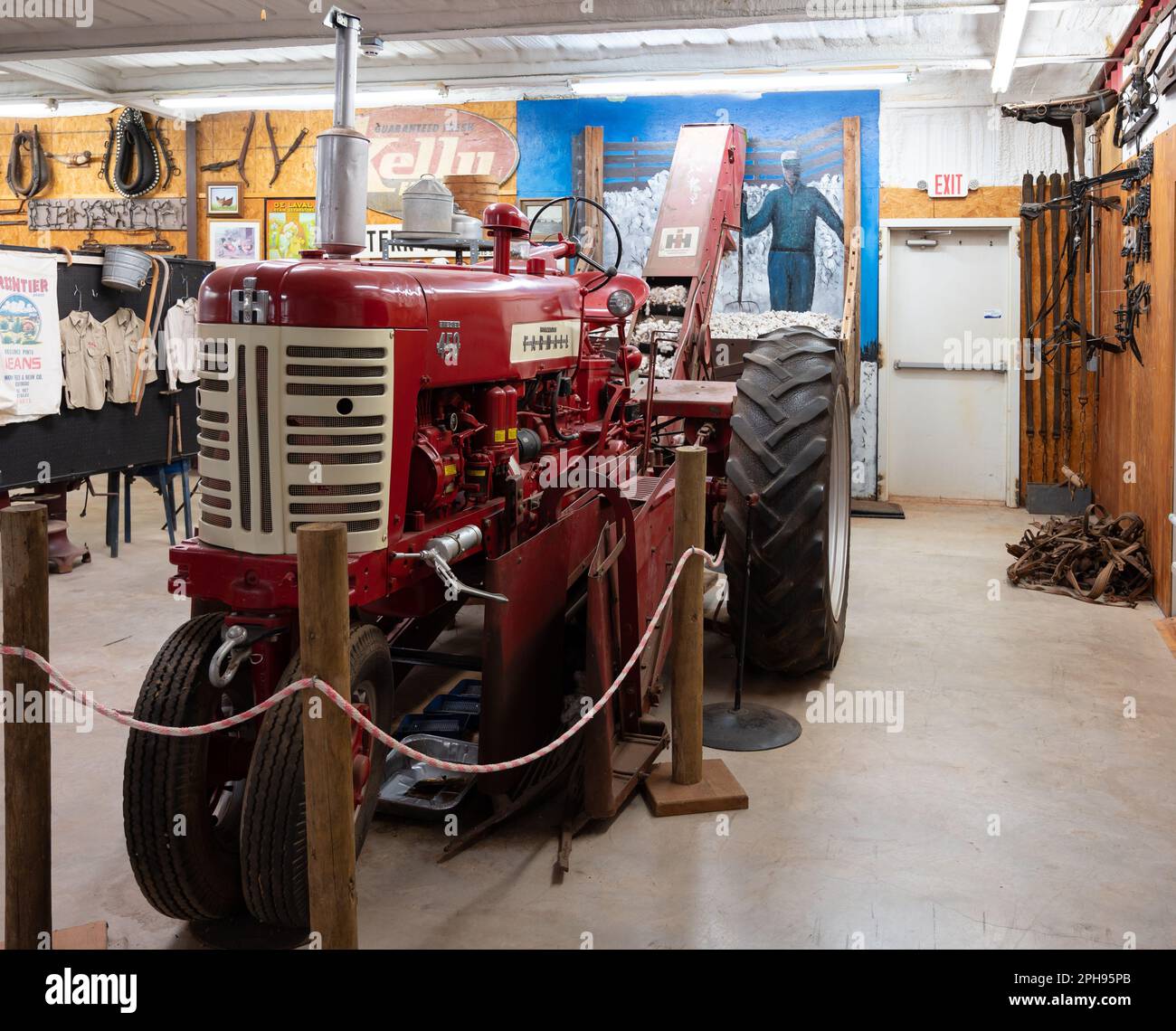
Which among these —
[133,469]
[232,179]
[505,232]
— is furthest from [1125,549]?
[232,179]

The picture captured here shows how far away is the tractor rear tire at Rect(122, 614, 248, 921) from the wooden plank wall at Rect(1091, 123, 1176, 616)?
4.59 m

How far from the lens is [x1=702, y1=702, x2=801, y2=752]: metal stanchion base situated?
3.86 metres

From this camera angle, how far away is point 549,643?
3.37m

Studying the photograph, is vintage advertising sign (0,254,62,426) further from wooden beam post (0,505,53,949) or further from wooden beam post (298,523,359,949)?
wooden beam post (298,523,359,949)

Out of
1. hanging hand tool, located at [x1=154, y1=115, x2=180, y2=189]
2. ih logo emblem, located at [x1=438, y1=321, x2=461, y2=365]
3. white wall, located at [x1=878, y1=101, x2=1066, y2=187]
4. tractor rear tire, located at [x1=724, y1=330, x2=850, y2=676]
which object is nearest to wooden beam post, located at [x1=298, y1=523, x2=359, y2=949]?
ih logo emblem, located at [x1=438, y1=321, x2=461, y2=365]

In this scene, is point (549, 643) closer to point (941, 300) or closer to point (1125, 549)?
point (1125, 549)

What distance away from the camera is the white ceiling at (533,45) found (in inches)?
280

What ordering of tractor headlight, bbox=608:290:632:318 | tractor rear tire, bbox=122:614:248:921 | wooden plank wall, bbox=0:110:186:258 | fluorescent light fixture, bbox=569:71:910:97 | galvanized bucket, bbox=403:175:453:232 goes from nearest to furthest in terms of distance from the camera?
tractor rear tire, bbox=122:614:248:921
tractor headlight, bbox=608:290:632:318
galvanized bucket, bbox=403:175:453:232
fluorescent light fixture, bbox=569:71:910:97
wooden plank wall, bbox=0:110:186:258

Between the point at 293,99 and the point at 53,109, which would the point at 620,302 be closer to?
the point at 293,99

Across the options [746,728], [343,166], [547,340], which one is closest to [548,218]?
[547,340]

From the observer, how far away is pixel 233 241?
407 inches

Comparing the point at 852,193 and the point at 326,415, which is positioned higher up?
the point at 852,193

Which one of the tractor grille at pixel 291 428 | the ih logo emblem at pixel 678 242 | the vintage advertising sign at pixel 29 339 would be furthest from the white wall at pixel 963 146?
the tractor grille at pixel 291 428

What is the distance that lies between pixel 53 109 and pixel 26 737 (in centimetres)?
987
